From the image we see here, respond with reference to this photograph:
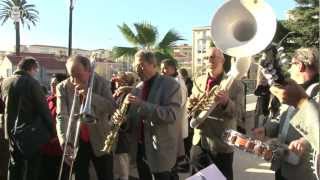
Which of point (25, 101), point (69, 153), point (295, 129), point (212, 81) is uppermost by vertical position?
point (212, 81)

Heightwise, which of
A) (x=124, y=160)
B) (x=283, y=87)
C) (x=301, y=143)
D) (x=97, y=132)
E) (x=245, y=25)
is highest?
(x=245, y=25)

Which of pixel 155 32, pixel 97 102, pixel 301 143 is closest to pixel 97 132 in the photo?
pixel 97 102

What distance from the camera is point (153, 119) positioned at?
4.26 metres

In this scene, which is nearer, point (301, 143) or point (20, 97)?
point (301, 143)

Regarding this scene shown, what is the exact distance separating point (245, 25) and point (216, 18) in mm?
289

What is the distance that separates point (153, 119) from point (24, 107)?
1.87 m

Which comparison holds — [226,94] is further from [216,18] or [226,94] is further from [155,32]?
[155,32]

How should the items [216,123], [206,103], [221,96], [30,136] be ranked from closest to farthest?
[221,96] → [206,103] → [216,123] → [30,136]

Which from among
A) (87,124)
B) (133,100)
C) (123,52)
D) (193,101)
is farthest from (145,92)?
(123,52)

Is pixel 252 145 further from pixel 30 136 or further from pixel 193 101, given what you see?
pixel 30 136

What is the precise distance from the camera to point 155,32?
1936 centimetres

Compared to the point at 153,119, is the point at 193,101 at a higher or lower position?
higher

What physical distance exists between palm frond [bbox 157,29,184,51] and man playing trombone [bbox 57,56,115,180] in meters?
14.4

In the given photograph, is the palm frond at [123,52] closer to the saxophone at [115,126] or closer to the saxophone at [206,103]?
the saxophone at [115,126]
